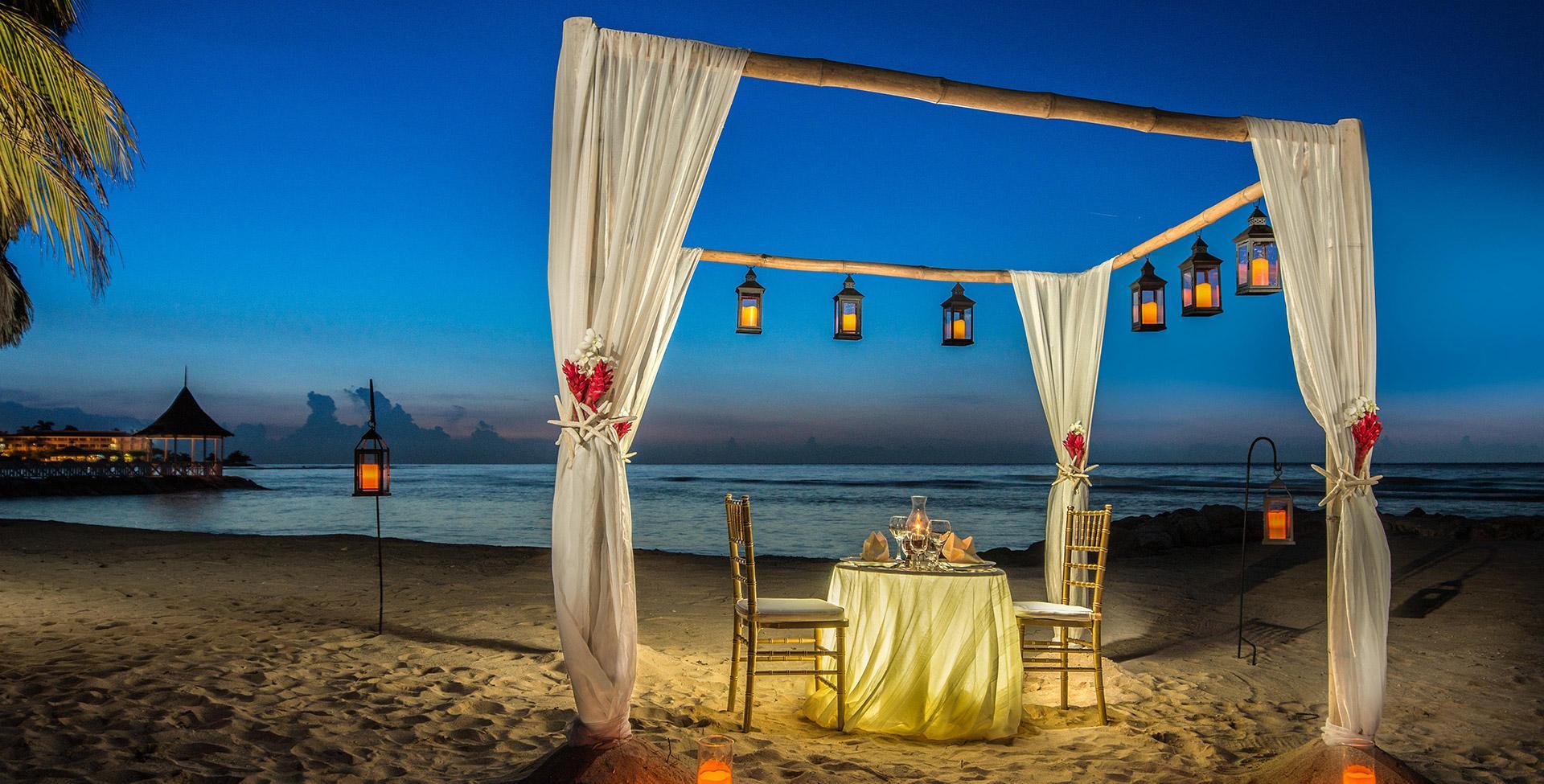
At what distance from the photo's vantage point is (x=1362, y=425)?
11.2ft

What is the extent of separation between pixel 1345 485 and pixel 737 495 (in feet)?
85.6

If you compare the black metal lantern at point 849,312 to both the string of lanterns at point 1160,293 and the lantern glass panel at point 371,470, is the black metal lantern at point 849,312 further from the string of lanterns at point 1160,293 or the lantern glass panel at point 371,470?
the lantern glass panel at point 371,470

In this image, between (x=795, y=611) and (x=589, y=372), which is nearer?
(x=589, y=372)

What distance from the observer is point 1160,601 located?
26.7 feet

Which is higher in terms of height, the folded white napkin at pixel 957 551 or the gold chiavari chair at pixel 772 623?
the folded white napkin at pixel 957 551

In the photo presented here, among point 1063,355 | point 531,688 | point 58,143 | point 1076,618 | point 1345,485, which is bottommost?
point 531,688

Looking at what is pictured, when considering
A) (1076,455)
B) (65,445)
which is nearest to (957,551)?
(1076,455)

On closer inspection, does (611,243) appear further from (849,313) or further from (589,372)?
(849,313)

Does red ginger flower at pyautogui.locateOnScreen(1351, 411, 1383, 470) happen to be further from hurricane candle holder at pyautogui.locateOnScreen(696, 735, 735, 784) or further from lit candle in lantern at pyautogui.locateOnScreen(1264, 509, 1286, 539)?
hurricane candle holder at pyautogui.locateOnScreen(696, 735, 735, 784)

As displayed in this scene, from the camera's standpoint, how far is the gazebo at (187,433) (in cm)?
3147

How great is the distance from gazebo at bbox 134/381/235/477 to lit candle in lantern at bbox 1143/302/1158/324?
3444 cm

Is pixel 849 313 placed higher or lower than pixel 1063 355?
higher

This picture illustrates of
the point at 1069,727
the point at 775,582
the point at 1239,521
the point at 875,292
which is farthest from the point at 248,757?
the point at 1239,521

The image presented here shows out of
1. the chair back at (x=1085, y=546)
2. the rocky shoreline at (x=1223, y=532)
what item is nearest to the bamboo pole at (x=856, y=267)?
the chair back at (x=1085, y=546)
